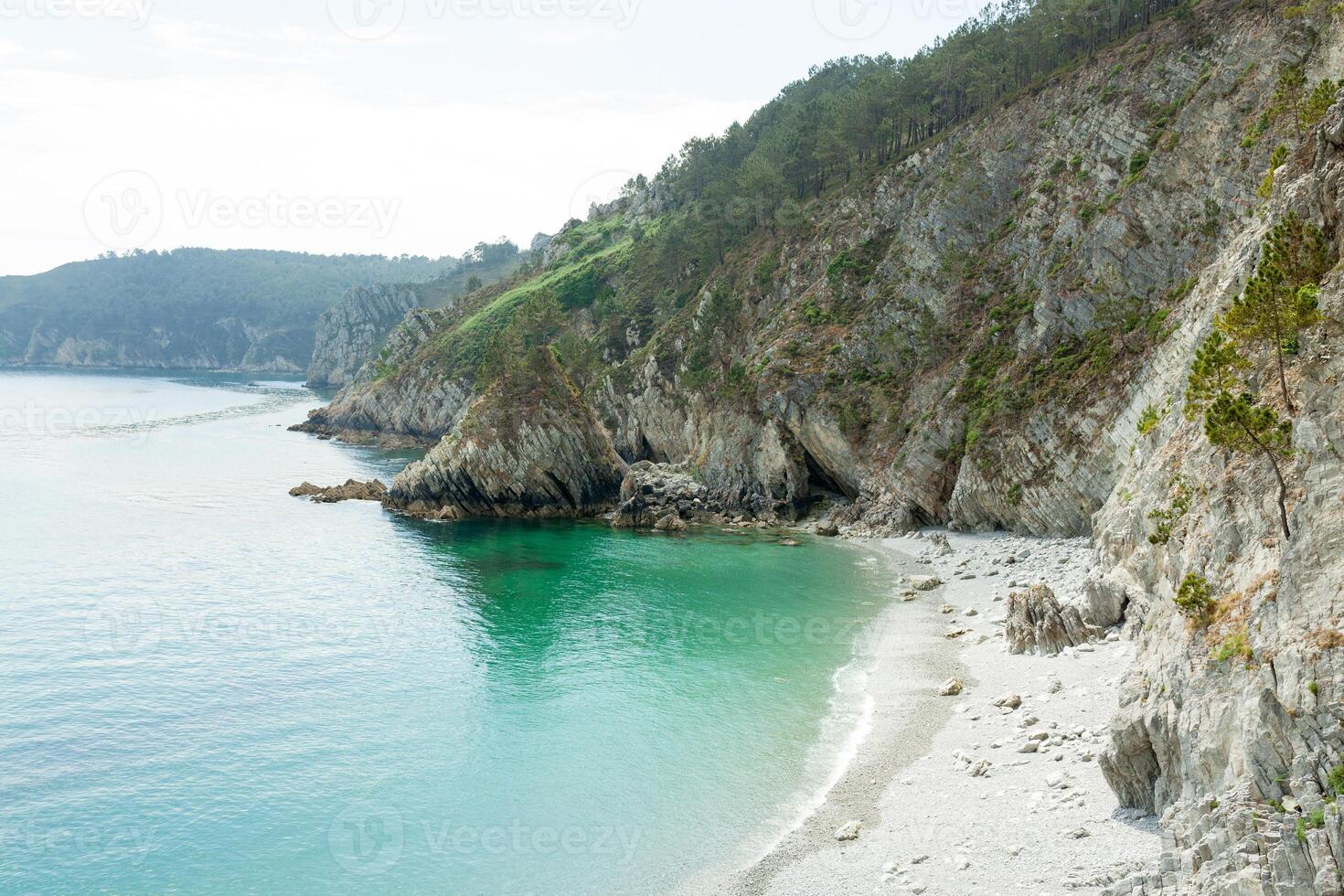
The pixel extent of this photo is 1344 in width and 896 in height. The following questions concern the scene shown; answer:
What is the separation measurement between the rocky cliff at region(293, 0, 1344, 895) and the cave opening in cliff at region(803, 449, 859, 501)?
1.05 ft

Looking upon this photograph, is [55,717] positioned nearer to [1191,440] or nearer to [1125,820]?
[1125,820]

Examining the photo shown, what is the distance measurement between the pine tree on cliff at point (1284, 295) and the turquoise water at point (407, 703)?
17037 mm

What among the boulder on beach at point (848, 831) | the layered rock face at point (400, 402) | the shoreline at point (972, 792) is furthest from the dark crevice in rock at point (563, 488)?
the layered rock face at point (400, 402)

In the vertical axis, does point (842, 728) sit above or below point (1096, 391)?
below

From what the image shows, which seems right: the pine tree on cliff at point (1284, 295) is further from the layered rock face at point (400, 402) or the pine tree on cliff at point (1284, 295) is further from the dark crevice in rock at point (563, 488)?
the layered rock face at point (400, 402)

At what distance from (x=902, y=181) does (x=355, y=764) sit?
72.6 m

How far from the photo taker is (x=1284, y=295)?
18.7m

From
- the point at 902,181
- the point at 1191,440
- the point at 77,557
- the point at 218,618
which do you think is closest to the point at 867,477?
the point at 902,181

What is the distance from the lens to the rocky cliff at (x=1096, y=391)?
1558 cm

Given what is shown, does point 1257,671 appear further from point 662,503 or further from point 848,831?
point 662,503

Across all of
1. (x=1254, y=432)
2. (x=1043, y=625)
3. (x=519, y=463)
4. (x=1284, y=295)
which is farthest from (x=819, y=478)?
(x=1254, y=432)

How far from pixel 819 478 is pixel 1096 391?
25212mm

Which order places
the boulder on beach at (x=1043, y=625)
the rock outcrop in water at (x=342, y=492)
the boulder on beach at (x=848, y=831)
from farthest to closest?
the rock outcrop in water at (x=342, y=492), the boulder on beach at (x=1043, y=625), the boulder on beach at (x=848, y=831)

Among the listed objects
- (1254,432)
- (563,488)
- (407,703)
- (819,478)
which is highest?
(1254,432)
